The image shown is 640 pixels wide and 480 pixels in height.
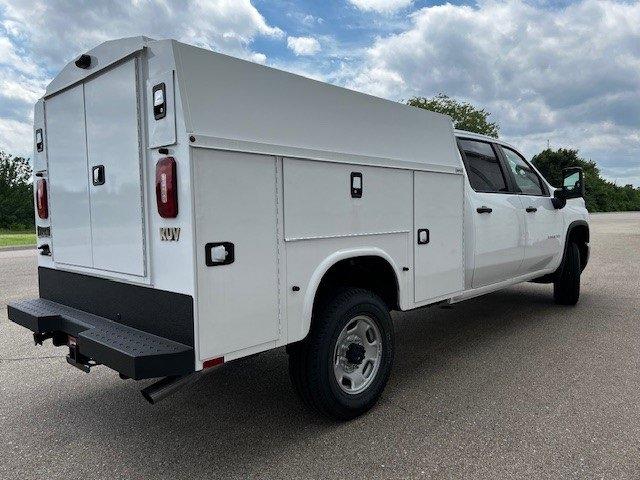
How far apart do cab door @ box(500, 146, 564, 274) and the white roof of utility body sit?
1.96 m

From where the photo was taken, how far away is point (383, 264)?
11.9 feet

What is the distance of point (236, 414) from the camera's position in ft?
11.5

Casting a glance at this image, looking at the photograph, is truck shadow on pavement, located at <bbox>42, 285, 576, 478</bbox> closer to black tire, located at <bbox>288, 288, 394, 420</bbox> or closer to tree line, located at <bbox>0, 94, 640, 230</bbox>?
black tire, located at <bbox>288, 288, 394, 420</bbox>

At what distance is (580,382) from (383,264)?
191 centimetres

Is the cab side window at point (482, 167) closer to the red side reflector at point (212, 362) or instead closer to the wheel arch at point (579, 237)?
the wheel arch at point (579, 237)

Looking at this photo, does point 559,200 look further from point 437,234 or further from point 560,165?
point 560,165

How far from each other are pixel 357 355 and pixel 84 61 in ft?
8.41

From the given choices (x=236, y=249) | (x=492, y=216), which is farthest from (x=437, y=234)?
(x=236, y=249)

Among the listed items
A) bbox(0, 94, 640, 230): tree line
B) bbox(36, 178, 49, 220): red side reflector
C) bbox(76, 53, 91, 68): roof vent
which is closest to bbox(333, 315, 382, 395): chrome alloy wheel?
bbox(76, 53, 91, 68): roof vent

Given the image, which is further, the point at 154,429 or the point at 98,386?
the point at 98,386

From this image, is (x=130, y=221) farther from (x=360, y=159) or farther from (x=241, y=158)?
(x=360, y=159)

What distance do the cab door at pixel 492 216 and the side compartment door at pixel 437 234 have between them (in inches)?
10.9

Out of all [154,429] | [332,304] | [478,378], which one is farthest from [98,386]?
[478,378]

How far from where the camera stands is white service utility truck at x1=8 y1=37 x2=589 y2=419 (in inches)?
99.3
